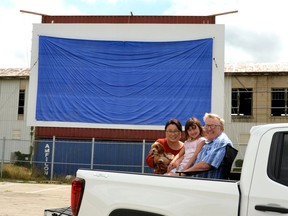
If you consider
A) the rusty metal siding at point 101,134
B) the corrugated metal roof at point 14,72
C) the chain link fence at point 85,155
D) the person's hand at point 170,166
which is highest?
the corrugated metal roof at point 14,72

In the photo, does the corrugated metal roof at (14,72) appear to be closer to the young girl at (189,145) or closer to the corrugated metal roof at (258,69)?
the corrugated metal roof at (258,69)

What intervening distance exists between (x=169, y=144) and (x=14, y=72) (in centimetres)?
3267

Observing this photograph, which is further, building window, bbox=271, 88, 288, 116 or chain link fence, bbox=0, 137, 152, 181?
building window, bbox=271, 88, 288, 116

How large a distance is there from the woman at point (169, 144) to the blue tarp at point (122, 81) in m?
14.1

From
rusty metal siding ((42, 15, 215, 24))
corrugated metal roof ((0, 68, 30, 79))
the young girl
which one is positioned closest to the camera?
the young girl

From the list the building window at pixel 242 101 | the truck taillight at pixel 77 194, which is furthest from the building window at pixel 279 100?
the truck taillight at pixel 77 194

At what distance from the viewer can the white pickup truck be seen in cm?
324

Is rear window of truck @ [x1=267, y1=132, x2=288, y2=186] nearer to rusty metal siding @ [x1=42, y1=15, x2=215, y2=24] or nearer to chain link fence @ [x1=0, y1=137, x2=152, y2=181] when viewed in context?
chain link fence @ [x1=0, y1=137, x2=152, y2=181]

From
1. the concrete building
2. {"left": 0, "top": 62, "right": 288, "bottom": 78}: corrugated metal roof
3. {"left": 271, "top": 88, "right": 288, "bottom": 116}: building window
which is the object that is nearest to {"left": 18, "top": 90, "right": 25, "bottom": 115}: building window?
the concrete building

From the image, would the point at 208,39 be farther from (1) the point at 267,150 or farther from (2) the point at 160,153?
(1) the point at 267,150

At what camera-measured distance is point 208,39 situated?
67.3 ft

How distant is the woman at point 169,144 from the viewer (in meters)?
5.61

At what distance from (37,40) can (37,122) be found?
404cm

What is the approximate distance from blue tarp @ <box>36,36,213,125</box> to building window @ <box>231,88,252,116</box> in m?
13.6
